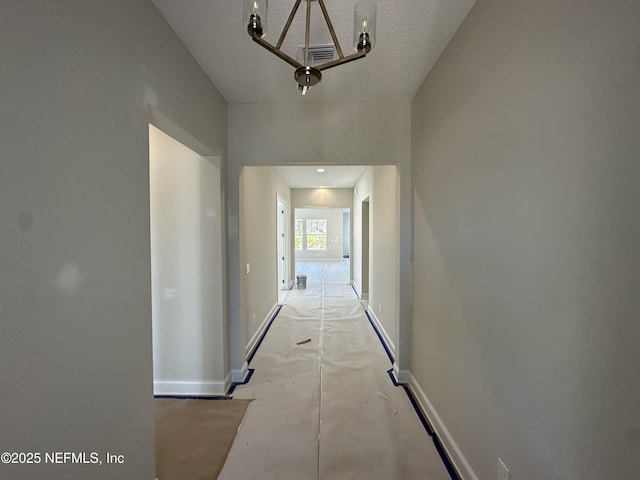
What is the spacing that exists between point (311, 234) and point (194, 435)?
1115cm

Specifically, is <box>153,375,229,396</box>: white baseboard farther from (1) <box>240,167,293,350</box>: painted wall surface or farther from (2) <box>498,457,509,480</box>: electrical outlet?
(2) <box>498,457,509,480</box>: electrical outlet

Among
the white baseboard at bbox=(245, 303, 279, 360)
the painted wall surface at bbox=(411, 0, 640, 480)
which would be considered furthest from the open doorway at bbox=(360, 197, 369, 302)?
the painted wall surface at bbox=(411, 0, 640, 480)

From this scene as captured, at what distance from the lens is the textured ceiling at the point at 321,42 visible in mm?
1380

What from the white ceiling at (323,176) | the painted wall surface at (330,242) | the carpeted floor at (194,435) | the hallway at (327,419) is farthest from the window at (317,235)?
the carpeted floor at (194,435)

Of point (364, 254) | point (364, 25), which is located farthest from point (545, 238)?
point (364, 254)

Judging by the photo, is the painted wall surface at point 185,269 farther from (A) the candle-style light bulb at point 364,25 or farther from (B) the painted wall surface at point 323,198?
(B) the painted wall surface at point 323,198

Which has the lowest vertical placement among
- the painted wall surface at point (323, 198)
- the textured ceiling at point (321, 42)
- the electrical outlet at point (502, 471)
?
the electrical outlet at point (502, 471)

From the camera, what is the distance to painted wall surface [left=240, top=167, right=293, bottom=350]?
9.49 feet

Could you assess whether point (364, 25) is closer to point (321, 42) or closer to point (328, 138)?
point (321, 42)

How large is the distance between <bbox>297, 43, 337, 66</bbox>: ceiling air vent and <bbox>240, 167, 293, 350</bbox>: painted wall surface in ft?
4.05

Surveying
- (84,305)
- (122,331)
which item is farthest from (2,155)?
(122,331)

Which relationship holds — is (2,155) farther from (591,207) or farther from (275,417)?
(275,417)

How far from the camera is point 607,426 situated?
741mm

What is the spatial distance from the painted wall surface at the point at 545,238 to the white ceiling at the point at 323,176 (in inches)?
126
